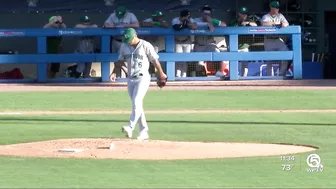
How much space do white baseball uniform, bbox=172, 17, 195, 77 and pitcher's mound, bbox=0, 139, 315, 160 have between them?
12.0 metres

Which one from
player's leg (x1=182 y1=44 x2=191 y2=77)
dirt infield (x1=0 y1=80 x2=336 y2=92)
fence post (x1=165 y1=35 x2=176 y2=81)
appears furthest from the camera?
player's leg (x1=182 y1=44 x2=191 y2=77)

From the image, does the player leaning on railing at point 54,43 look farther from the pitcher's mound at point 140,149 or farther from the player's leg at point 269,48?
the pitcher's mound at point 140,149

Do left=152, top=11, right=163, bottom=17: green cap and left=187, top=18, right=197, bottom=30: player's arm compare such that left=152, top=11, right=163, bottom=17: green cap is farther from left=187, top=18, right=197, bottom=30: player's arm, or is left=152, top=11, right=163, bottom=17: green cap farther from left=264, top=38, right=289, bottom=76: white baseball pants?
left=264, top=38, right=289, bottom=76: white baseball pants

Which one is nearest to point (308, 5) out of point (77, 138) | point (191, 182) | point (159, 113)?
point (159, 113)

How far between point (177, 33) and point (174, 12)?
309 cm

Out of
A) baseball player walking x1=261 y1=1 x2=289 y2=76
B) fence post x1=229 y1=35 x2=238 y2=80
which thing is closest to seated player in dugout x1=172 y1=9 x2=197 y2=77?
fence post x1=229 y1=35 x2=238 y2=80

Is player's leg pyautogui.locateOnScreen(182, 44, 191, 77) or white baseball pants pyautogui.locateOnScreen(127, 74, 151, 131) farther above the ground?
white baseball pants pyautogui.locateOnScreen(127, 74, 151, 131)

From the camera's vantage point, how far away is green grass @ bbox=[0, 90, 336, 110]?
19.4m

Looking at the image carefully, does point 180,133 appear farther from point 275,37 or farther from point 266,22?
point 275,37

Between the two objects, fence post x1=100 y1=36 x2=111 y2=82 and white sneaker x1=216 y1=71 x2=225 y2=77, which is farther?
white sneaker x1=216 y1=71 x2=225 y2=77

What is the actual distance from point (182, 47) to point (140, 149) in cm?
1303

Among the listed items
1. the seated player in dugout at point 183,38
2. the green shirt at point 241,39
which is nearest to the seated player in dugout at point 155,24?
the seated player in dugout at point 183,38

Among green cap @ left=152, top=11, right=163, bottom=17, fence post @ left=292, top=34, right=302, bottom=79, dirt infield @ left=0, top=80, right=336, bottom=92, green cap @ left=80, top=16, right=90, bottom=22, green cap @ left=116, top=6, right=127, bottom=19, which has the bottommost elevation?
dirt infield @ left=0, top=80, right=336, bottom=92

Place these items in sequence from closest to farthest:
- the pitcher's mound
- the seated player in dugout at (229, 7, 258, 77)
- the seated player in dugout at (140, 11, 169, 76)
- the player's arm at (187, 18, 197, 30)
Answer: the pitcher's mound < the player's arm at (187, 18, 197, 30) < the seated player in dugout at (140, 11, 169, 76) < the seated player in dugout at (229, 7, 258, 77)
